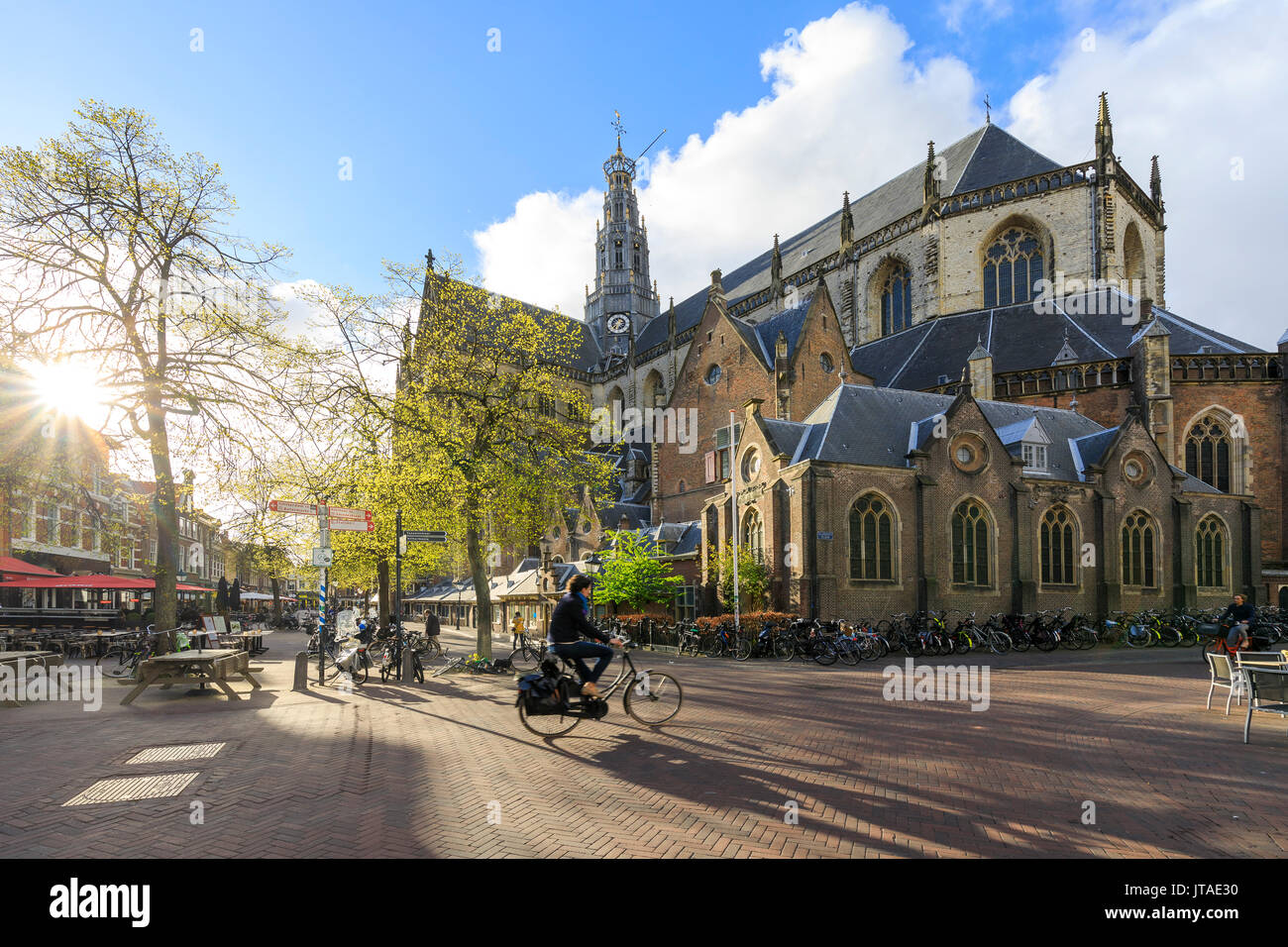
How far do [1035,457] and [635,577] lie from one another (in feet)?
50.7

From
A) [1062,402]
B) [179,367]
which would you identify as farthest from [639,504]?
[179,367]

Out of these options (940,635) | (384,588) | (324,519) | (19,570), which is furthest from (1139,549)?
(19,570)

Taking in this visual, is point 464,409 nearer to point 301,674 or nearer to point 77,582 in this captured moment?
point 301,674

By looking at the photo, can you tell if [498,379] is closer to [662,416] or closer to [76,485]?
[76,485]

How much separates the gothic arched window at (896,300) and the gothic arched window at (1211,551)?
1882cm

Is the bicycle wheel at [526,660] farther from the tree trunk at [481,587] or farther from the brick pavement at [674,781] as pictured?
the brick pavement at [674,781]

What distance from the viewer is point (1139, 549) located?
87.6 feet

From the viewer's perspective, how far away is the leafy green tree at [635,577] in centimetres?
2591

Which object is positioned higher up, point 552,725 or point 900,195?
point 900,195

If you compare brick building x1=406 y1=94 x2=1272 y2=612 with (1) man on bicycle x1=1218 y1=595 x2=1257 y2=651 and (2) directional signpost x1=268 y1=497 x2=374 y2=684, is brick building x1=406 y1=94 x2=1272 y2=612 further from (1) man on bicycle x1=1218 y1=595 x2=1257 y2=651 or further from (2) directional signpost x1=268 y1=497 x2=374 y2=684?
(2) directional signpost x1=268 y1=497 x2=374 y2=684

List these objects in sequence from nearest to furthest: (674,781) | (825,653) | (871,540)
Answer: (674,781) < (825,653) < (871,540)

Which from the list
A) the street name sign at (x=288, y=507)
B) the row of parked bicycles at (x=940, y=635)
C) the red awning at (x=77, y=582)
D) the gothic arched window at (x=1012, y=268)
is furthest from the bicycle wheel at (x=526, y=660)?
the gothic arched window at (x=1012, y=268)
